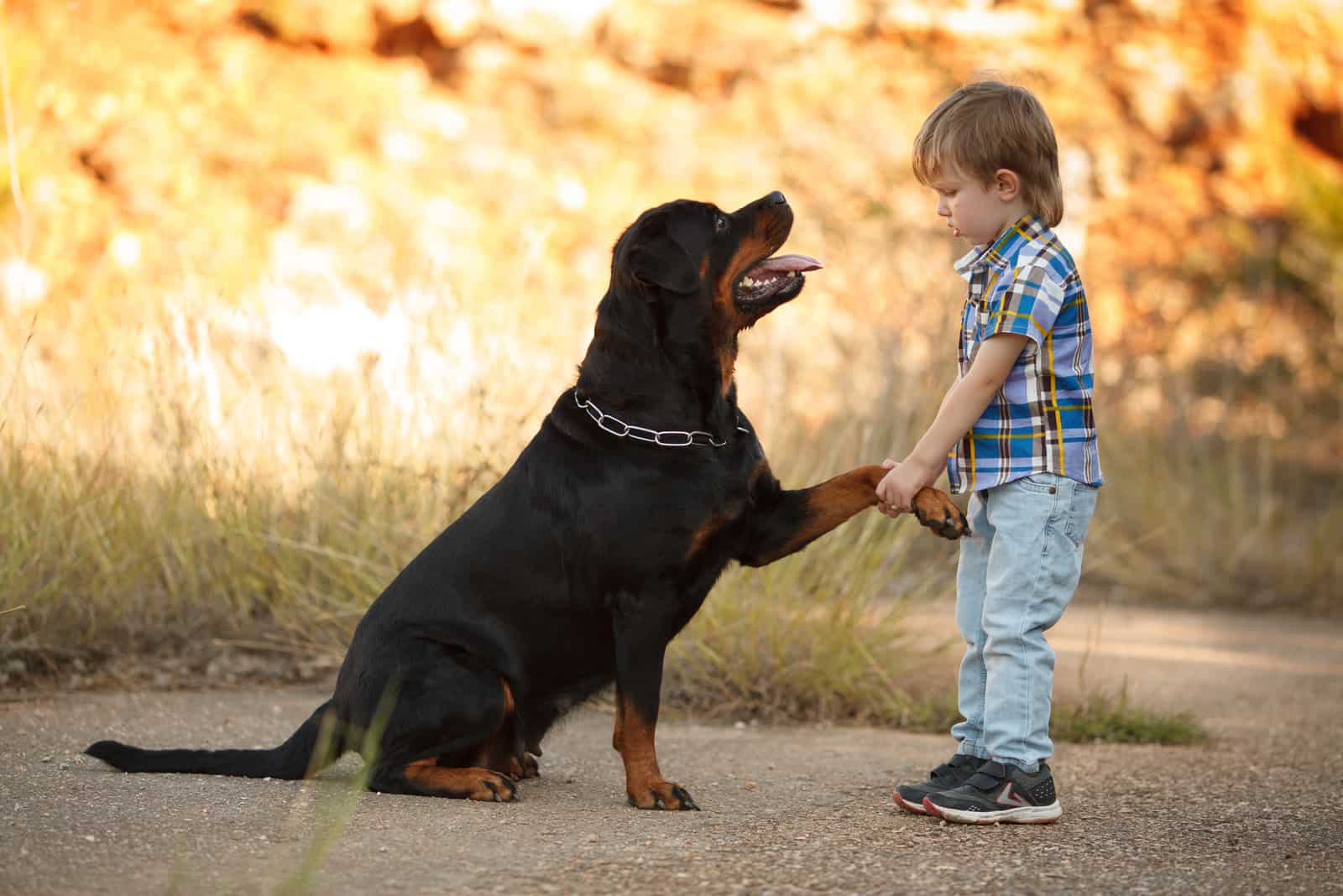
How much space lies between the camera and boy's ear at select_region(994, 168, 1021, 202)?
319 cm

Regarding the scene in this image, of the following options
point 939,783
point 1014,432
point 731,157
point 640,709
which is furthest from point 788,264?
point 731,157

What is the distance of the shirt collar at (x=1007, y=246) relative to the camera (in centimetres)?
318

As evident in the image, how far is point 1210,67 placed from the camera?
59.3ft

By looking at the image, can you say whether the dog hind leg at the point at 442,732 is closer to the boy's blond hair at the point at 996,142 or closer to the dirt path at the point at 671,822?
the dirt path at the point at 671,822

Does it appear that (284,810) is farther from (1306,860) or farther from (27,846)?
(1306,860)

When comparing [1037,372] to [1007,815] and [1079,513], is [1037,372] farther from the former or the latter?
[1007,815]

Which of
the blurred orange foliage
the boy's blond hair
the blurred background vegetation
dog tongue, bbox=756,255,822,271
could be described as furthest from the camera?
the blurred orange foliage

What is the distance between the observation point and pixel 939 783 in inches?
129

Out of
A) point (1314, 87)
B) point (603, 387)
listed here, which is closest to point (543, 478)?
point (603, 387)

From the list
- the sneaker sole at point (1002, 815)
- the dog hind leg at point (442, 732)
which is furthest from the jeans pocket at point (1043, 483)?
the dog hind leg at point (442, 732)

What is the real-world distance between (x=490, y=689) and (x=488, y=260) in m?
11.9

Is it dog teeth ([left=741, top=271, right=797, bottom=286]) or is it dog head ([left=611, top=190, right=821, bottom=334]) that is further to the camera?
dog teeth ([left=741, top=271, right=797, bottom=286])

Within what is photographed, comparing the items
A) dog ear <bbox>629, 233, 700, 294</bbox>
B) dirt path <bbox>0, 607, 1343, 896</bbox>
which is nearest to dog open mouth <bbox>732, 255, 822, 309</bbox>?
dog ear <bbox>629, 233, 700, 294</bbox>

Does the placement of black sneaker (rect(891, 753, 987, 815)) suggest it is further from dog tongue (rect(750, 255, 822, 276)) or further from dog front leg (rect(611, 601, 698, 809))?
dog tongue (rect(750, 255, 822, 276))
